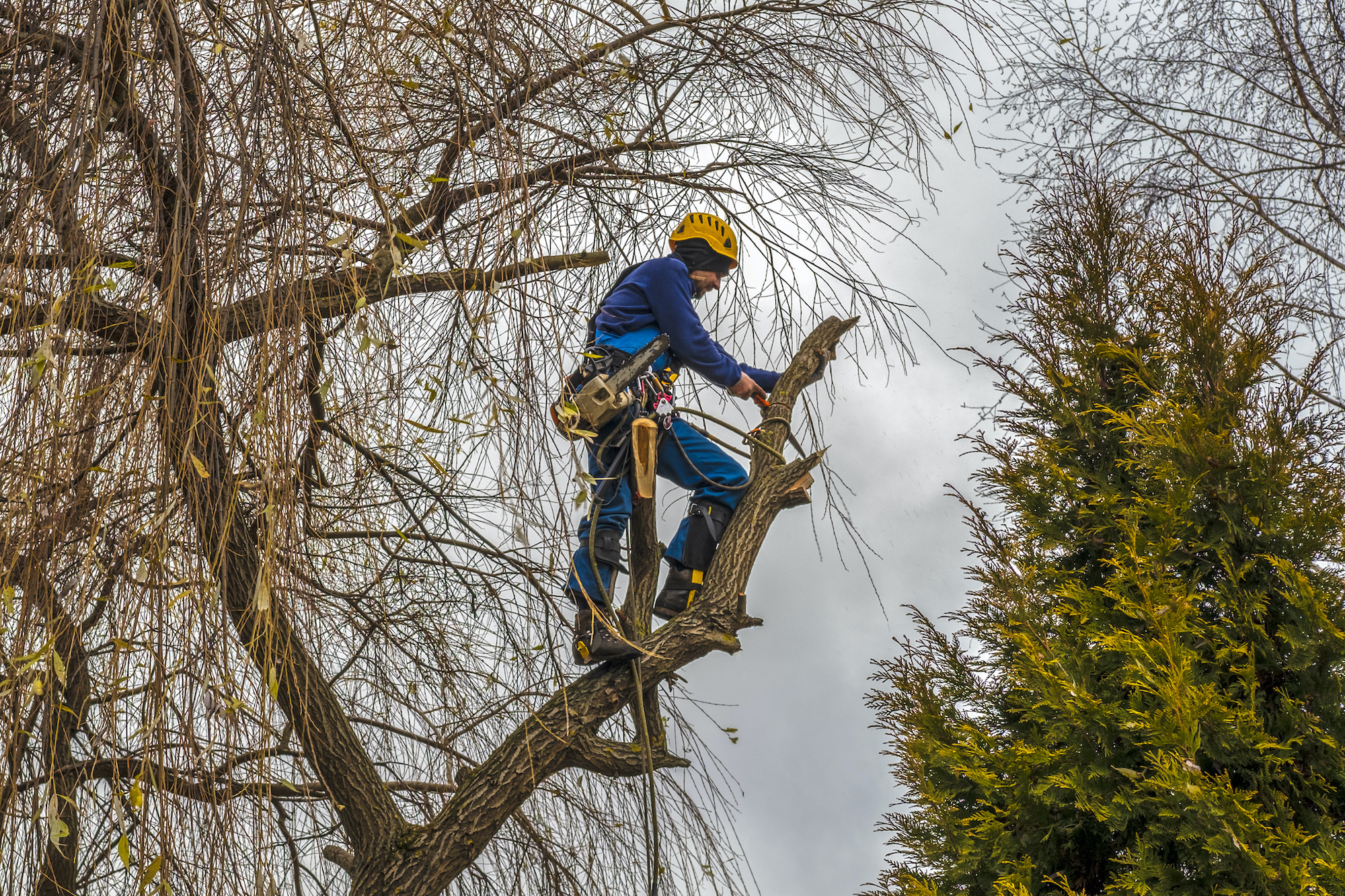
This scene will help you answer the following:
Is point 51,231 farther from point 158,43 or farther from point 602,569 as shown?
point 602,569

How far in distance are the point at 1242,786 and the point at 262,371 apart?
227 centimetres

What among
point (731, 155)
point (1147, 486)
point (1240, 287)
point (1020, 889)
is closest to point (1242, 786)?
point (1020, 889)

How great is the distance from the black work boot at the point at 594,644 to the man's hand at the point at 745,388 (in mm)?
998

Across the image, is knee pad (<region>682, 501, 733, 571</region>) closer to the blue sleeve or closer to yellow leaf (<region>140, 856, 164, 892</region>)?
the blue sleeve

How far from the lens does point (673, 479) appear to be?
4.03 meters

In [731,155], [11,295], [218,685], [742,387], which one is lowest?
[218,685]

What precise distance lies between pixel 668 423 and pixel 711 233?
28.9 inches

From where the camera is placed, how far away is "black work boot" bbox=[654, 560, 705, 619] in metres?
3.86

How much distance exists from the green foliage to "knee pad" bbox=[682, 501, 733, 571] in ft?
2.93

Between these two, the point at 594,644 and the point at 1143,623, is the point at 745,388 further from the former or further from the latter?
the point at 1143,623

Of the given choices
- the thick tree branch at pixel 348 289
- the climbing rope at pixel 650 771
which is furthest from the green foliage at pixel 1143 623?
the thick tree branch at pixel 348 289

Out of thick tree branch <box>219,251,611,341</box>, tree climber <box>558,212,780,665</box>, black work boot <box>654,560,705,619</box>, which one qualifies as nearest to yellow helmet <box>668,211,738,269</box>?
tree climber <box>558,212,780,665</box>

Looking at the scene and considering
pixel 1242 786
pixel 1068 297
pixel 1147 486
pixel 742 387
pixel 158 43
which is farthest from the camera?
pixel 742 387

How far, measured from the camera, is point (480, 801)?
3506 mm
